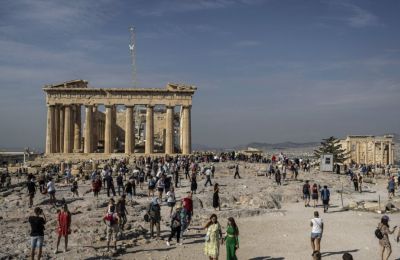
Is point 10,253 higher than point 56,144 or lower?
lower

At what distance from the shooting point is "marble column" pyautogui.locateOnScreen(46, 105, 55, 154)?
56031 mm

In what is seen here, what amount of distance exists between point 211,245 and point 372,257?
6044mm

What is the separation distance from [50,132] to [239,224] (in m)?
40.4

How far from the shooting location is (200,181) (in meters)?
35.0

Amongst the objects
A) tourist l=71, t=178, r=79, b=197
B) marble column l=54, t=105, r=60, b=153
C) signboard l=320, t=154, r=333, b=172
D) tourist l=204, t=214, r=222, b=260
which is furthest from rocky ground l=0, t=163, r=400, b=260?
marble column l=54, t=105, r=60, b=153

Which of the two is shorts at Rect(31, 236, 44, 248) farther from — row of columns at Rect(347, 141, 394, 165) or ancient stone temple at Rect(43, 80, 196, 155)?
row of columns at Rect(347, 141, 394, 165)

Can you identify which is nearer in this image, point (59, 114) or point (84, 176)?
point (84, 176)

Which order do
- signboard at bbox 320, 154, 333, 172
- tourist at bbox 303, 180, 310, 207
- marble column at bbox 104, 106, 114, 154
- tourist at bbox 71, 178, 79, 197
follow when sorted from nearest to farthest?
tourist at bbox 303, 180, 310, 207
tourist at bbox 71, 178, 79, 197
signboard at bbox 320, 154, 333, 172
marble column at bbox 104, 106, 114, 154

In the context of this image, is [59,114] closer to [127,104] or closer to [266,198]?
[127,104]

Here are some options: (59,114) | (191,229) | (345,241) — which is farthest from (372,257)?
(59,114)

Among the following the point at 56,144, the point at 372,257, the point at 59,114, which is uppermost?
the point at 59,114

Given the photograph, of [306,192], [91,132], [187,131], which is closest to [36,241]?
[306,192]

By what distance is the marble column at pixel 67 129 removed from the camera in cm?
5581

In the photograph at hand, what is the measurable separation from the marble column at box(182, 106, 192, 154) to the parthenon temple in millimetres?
32191
